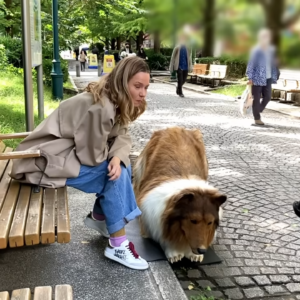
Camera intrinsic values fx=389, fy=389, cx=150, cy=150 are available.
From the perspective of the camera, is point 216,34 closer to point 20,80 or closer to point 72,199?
point 72,199

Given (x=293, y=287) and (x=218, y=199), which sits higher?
(x=218, y=199)

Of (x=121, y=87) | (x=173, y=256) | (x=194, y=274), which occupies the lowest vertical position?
(x=194, y=274)

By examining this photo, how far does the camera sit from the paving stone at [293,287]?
112 inches

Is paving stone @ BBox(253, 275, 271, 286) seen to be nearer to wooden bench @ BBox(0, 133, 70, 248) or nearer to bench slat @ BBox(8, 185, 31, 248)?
wooden bench @ BBox(0, 133, 70, 248)

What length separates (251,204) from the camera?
455 cm

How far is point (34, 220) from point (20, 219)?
8cm

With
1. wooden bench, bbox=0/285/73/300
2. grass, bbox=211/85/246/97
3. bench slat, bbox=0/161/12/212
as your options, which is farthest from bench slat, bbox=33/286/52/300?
grass, bbox=211/85/246/97

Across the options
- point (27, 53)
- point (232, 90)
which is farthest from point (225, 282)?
point (232, 90)

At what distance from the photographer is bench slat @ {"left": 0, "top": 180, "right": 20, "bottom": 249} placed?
6.45ft

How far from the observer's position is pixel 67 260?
9.57 ft

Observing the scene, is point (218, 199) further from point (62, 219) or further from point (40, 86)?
point (40, 86)

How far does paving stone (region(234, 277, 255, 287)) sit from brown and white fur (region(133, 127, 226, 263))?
34cm

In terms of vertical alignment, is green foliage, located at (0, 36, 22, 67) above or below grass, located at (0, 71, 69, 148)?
above

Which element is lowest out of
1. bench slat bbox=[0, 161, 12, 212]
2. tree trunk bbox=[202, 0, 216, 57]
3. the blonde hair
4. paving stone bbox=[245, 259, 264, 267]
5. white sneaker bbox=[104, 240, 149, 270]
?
paving stone bbox=[245, 259, 264, 267]
